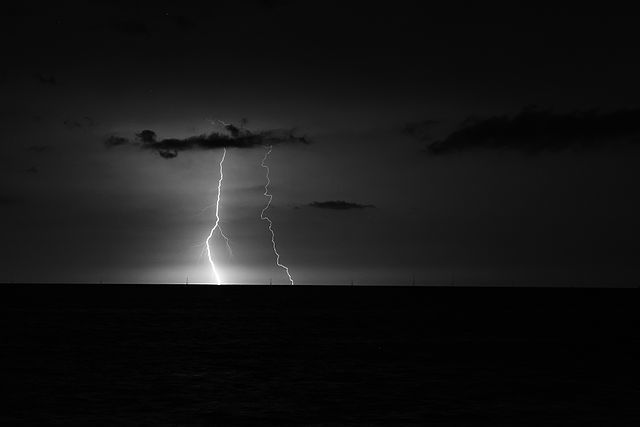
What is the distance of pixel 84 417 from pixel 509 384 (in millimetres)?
24594

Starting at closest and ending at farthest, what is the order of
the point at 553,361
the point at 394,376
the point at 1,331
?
the point at 394,376
the point at 553,361
the point at 1,331

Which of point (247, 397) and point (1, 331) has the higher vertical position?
point (1, 331)

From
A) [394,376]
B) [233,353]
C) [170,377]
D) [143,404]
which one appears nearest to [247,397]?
[143,404]

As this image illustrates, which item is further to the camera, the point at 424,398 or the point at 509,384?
the point at 509,384

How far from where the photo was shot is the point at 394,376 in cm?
4756

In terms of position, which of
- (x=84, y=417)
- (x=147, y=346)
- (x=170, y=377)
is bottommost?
(x=84, y=417)

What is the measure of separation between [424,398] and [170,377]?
1644 centimetres

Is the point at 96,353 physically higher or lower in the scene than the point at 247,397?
higher

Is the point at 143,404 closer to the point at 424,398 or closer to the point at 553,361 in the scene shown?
the point at 424,398

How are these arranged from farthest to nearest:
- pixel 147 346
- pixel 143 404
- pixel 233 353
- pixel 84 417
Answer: pixel 147 346 → pixel 233 353 → pixel 143 404 → pixel 84 417

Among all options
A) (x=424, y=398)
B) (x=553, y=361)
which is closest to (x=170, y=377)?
(x=424, y=398)

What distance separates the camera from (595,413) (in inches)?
1378

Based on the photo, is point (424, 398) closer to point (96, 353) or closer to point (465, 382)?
point (465, 382)

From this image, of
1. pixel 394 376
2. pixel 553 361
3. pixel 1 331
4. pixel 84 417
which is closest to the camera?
pixel 84 417
